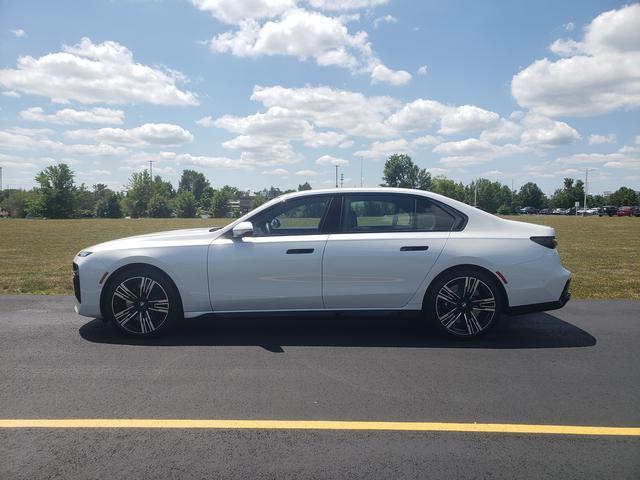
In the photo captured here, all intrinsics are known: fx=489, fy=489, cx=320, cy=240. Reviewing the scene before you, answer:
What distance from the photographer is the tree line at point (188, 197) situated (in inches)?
3501

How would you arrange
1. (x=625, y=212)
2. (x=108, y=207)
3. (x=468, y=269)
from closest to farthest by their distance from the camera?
(x=468, y=269), (x=625, y=212), (x=108, y=207)

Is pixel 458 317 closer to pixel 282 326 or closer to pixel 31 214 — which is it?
pixel 282 326

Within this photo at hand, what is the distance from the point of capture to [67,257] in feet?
44.3

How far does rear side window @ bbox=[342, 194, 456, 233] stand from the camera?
17.5ft

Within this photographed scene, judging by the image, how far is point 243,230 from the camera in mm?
5082

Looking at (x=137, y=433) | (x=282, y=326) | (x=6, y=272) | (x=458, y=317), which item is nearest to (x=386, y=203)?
(x=458, y=317)

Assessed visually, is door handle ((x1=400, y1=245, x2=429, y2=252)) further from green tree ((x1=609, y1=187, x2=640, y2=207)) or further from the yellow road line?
green tree ((x1=609, y1=187, x2=640, y2=207))

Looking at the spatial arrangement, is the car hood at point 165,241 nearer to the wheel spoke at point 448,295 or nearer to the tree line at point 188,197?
the wheel spoke at point 448,295

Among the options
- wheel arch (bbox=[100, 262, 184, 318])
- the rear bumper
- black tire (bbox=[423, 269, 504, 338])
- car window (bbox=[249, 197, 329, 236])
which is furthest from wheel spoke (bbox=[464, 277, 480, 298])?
wheel arch (bbox=[100, 262, 184, 318])

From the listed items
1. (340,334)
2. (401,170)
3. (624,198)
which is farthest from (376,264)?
(624,198)

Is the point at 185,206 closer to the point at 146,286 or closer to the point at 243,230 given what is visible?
the point at 146,286

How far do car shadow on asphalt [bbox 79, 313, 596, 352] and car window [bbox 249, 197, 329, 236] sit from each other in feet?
3.03

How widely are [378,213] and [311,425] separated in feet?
8.89

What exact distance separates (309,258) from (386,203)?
1.09 m
